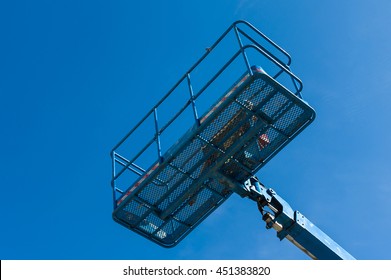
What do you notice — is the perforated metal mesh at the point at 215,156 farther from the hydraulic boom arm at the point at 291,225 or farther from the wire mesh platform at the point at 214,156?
the hydraulic boom arm at the point at 291,225

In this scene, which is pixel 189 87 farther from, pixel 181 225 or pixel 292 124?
pixel 181 225

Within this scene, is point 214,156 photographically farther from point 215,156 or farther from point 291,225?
point 291,225

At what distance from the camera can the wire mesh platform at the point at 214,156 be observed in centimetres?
972

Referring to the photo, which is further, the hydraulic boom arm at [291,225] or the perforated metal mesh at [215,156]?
the hydraulic boom arm at [291,225]

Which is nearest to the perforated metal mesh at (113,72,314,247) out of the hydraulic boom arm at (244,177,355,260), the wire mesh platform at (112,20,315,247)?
the wire mesh platform at (112,20,315,247)

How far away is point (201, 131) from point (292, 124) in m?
1.69

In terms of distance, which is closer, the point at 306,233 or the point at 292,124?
the point at 292,124

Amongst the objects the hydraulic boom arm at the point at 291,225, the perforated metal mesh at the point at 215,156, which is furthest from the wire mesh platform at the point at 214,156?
Result: the hydraulic boom arm at the point at 291,225

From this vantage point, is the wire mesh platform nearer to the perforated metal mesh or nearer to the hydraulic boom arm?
the perforated metal mesh

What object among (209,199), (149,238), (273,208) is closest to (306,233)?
(273,208)

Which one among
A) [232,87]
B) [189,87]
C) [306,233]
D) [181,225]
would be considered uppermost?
[189,87]

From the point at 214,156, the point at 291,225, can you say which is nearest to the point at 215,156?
the point at 214,156

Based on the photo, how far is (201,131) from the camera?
9844 millimetres

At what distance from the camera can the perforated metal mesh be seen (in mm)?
9727
